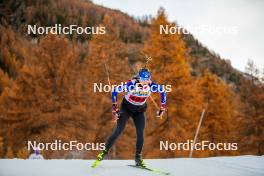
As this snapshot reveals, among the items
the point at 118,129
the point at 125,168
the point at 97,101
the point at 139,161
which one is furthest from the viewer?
the point at 97,101

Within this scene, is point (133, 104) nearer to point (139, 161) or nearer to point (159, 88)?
point (159, 88)

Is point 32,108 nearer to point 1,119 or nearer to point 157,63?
point 1,119

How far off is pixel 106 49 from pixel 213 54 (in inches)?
4122

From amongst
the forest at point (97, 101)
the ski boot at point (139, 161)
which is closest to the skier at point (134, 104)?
the ski boot at point (139, 161)

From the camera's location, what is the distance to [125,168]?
7.12 metres

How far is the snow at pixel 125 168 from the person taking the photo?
6293mm

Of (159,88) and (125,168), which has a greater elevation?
(159,88)

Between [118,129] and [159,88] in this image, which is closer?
[118,129]

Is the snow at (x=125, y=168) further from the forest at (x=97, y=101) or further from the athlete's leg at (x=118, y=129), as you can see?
the forest at (x=97, y=101)

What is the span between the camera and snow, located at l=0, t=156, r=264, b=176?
20.6ft

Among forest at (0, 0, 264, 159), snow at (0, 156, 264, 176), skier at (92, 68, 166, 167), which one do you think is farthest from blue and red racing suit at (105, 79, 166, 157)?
forest at (0, 0, 264, 159)

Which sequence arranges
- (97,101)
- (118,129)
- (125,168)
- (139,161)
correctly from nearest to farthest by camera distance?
(125,168)
(118,129)
(139,161)
(97,101)

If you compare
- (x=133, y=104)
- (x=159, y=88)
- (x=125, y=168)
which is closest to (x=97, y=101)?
(x=159, y=88)

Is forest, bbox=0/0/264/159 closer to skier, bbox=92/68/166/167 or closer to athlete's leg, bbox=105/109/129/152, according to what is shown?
skier, bbox=92/68/166/167
